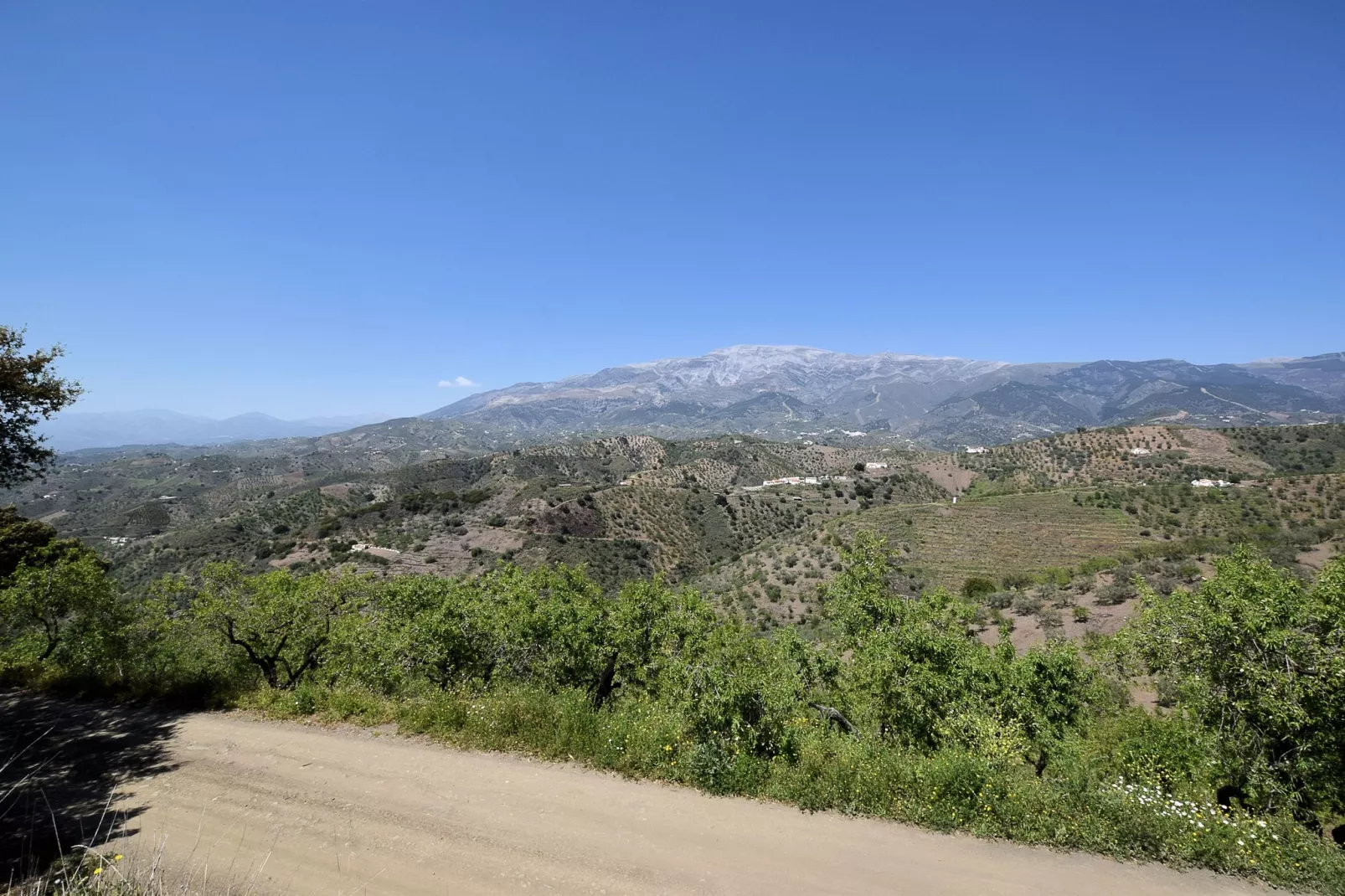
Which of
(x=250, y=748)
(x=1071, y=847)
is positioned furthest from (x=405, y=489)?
(x=1071, y=847)

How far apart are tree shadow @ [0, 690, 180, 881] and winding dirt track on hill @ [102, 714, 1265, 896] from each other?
0.46m

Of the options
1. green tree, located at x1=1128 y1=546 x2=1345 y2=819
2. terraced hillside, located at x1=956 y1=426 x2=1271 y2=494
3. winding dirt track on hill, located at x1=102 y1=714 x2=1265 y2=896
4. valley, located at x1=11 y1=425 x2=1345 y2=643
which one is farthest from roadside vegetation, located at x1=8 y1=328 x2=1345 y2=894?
terraced hillside, located at x1=956 y1=426 x2=1271 y2=494

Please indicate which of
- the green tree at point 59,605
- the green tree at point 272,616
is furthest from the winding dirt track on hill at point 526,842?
the green tree at point 59,605

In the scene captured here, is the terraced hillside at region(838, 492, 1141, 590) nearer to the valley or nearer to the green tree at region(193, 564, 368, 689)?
the valley

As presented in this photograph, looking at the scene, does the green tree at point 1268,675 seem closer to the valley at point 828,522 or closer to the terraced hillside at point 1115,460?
the valley at point 828,522

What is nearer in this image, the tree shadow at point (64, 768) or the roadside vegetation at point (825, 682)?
the tree shadow at point (64, 768)

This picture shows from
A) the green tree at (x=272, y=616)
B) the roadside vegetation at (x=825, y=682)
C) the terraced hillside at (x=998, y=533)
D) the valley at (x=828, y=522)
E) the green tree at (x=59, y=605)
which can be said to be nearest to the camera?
the roadside vegetation at (x=825, y=682)

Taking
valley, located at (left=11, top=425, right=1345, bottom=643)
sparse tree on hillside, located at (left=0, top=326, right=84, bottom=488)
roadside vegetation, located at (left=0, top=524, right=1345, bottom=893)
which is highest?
sparse tree on hillside, located at (left=0, top=326, right=84, bottom=488)

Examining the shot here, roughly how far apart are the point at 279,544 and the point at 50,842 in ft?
251

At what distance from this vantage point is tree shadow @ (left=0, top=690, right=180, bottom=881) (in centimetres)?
721

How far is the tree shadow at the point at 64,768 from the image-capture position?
23.7 ft

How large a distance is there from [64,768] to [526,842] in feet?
28.5

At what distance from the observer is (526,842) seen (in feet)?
23.8

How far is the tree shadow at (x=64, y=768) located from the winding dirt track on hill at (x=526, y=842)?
1.51 feet
